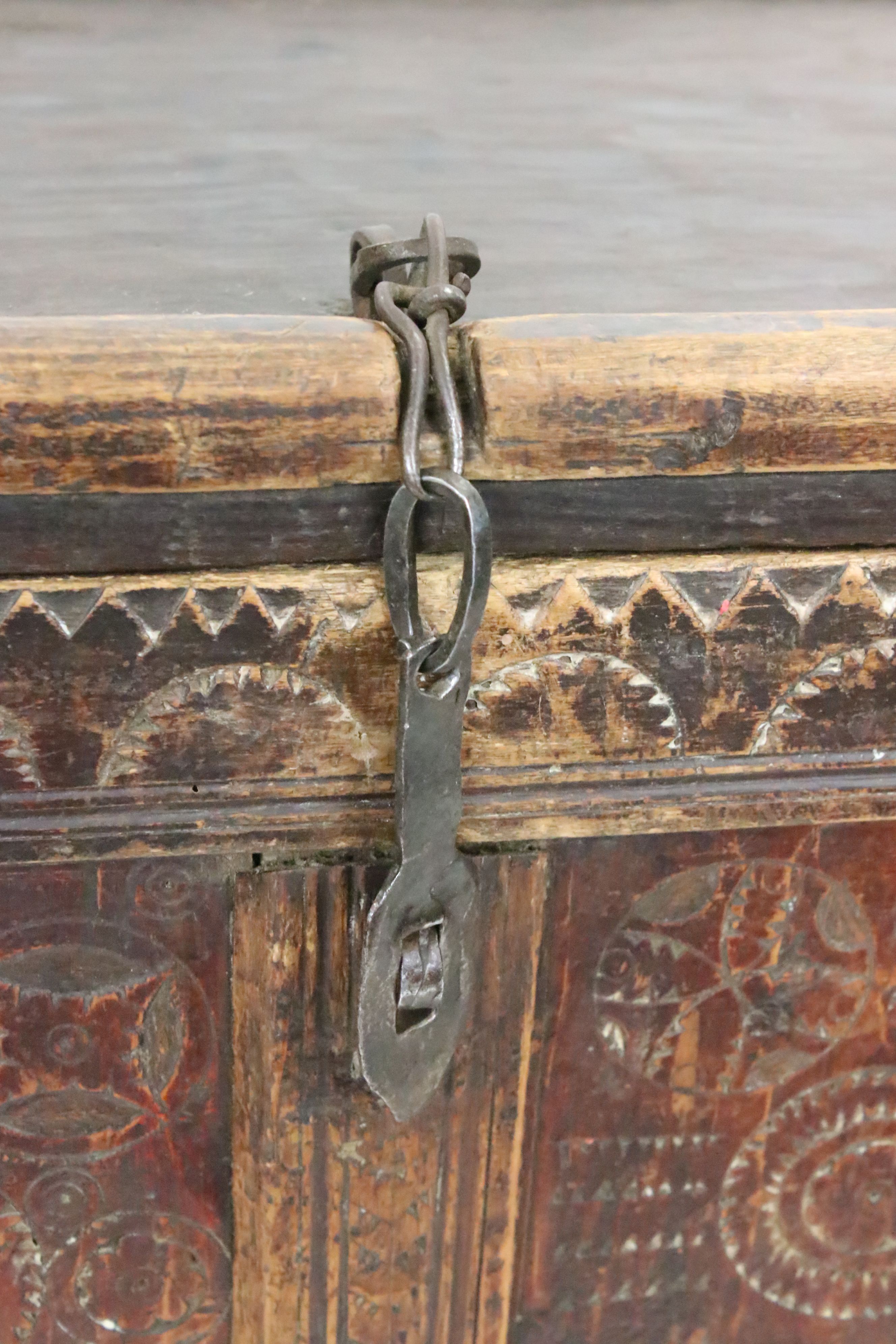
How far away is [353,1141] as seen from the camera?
1.95 feet

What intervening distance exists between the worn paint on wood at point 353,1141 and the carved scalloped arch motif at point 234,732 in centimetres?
6

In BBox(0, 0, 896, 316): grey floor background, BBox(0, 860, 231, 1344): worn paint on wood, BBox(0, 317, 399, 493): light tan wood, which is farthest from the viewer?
BBox(0, 0, 896, 316): grey floor background

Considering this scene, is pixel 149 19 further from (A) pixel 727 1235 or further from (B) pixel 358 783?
(A) pixel 727 1235

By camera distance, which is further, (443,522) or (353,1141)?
(353,1141)

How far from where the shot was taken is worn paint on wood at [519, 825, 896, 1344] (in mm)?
585

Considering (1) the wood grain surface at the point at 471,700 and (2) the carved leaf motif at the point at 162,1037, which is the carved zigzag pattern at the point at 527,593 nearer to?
(1) the wood grain surface at the point at 471,700

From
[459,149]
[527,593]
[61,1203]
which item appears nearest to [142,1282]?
[61,1203]

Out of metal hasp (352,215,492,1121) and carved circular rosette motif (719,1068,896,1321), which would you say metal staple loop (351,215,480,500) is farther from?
carved circular rosette motif (719,1068,896,1321)

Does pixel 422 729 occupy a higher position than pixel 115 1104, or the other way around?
pixel 422 729

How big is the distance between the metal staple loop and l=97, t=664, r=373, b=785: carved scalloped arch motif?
11 cm

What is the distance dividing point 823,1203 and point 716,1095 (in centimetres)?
11

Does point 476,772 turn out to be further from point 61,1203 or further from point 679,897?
point 61,1203

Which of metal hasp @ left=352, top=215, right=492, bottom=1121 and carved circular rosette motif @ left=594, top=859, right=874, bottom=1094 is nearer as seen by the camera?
metal hasp @ left=352, top=215, right=492, bottom=1121

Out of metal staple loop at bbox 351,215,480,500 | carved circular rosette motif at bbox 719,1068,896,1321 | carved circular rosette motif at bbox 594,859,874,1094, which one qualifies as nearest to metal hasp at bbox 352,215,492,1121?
metal staple loop at bbox 351,215,480,500
